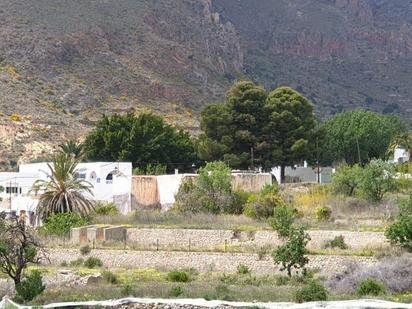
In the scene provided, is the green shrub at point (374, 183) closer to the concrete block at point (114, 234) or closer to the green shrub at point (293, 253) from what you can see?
the concrete block at point (114, 234)

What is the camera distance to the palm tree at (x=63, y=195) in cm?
4508

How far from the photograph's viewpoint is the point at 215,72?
107 meters

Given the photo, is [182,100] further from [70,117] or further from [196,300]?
[196,300]

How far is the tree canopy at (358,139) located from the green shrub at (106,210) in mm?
22911

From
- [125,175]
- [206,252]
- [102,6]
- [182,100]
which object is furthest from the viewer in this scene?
[102,6]

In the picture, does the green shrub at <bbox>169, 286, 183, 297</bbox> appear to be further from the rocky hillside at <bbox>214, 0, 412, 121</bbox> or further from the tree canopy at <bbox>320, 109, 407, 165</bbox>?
the rocky hillside at <bbox>214, 0, 412, 121</bbox>

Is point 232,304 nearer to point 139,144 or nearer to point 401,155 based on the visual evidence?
point 139,144

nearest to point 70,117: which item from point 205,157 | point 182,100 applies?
point 182,100

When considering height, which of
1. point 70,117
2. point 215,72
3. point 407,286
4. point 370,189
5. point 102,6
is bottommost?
point 407,286

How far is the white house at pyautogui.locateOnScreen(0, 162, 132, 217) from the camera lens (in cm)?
5097

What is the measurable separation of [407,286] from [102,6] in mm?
82840

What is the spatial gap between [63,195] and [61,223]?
317cm

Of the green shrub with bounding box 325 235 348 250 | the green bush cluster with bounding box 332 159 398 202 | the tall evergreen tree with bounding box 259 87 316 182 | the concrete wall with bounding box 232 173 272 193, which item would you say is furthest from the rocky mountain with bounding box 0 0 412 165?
the green shrub with bounding box 325 235 348 250

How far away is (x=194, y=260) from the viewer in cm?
3525
